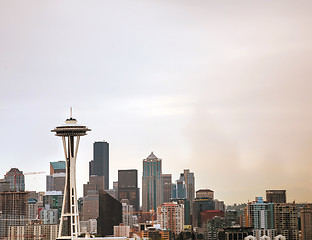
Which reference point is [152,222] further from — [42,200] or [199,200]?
[42,200]

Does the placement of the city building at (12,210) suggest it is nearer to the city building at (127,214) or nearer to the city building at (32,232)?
the city building at (32,232)

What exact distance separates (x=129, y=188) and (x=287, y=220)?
20.0 meters

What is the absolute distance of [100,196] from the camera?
5175 centimetres

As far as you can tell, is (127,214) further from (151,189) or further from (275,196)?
(275,196)

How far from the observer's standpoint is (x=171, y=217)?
4756 centimetres

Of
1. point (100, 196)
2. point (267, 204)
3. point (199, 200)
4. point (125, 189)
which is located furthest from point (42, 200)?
point (267, 204)

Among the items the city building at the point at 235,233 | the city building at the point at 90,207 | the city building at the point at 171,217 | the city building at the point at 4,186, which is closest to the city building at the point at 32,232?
the city building at the point at 4,186

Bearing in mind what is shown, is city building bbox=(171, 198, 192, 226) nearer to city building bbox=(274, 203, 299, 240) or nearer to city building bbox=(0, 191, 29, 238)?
city building bbox=(274, 203, 299, 240)

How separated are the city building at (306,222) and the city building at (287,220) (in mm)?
418

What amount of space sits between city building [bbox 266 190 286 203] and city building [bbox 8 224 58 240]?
1381 centimetres

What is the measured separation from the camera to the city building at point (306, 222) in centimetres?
3451

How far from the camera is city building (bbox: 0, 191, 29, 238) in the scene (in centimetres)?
4591

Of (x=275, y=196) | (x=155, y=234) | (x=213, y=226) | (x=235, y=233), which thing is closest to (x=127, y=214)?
(x=155, y=234)

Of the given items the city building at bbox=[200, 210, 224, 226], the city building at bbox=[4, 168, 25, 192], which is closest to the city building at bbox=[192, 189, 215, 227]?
the city building at bbox=[200, 210, 224, 226]
